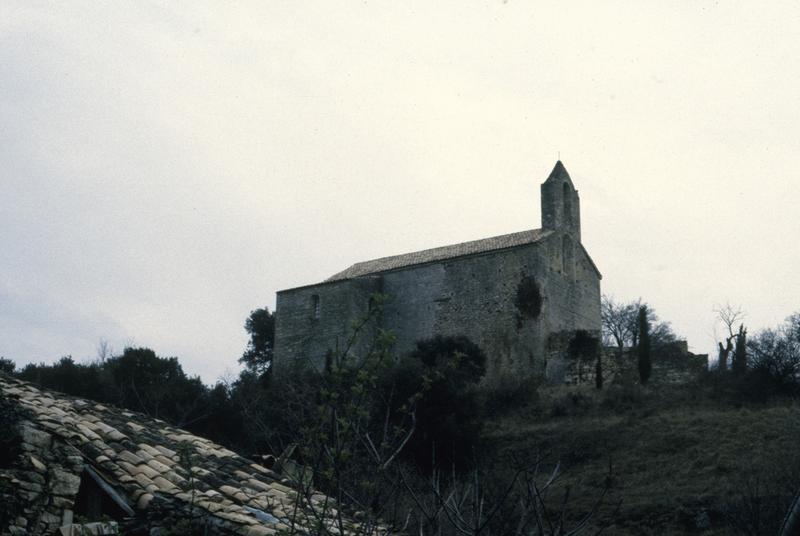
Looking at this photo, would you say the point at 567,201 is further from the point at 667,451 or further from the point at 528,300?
the point at 667,451

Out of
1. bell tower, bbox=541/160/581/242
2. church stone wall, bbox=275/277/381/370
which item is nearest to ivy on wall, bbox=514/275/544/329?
Result: bell tower, bbox=541/160/581/242

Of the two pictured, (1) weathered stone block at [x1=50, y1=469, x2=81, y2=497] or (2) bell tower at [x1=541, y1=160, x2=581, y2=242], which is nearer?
(1) weathered stone block at [x1=50, y1=469, x2=81, y2=497]

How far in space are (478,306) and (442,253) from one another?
3871 millimetres

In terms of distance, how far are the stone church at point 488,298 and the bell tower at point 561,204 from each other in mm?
48

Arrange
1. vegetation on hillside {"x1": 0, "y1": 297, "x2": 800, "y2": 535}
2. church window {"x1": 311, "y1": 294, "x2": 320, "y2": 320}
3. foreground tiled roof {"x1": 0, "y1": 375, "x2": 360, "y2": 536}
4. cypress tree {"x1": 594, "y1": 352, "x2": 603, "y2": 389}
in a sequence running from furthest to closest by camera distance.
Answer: church window {"x1": 311, "y1": 294, "x2": 320, "y2": 320}, cypress tree {"x1": 594, "y1": 352, "x2": 603, "y2": 389}, vegetation on hillside {"x1": 0, "y1": 297, "x2": 800, "y2": 535}, foreground tiled roof {"x1": 0, "y1": 375, "x2": 360, "y2": 536}

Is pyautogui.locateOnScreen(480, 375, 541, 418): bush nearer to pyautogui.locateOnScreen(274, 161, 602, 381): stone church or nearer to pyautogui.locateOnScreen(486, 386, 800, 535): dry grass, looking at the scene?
pyautogui.locateOnScreen(486, 386, 800, 535): dry grass

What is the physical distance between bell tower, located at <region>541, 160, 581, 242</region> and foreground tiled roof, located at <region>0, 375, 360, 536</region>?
3061 cm

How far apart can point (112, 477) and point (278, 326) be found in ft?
112

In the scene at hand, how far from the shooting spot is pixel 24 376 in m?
34.6

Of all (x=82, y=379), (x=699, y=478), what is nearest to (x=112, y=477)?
(x=699, y=478)

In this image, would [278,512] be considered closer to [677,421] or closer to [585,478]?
[585,478]

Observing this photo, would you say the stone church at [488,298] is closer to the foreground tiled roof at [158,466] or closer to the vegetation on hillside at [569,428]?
the vegetation on hillside at [569,428]

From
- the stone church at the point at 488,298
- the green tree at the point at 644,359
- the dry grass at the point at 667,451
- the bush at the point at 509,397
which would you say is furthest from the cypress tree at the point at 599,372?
the bush at the point at 509,397

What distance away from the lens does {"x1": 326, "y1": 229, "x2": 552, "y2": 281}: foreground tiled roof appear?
123 ft
